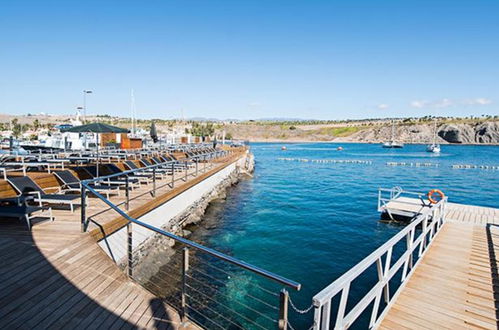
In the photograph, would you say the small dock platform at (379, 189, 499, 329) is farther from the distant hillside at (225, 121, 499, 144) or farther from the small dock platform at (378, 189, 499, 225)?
the distant hillside at (225, 121, 499, 144)

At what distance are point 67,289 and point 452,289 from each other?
622 centimetres

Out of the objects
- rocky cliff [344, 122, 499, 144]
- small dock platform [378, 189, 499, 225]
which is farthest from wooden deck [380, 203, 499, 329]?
rocky cliff [344, 122, 499, 144]

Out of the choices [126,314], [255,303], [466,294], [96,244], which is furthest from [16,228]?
[466,294]

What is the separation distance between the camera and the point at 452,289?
5.08 metres

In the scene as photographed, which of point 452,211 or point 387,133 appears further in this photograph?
point 387,133

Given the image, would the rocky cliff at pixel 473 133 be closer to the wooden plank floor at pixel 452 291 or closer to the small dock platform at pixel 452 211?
the small dock platform at pixel 452 211

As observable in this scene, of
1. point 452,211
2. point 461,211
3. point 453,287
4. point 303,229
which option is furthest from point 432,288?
point 461,211

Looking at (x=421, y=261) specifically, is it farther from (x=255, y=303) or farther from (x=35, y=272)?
(x=35, y=272)

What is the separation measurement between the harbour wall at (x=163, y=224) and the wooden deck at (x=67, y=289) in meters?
0.88

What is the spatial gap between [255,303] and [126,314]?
433cm

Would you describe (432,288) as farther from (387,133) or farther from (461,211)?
(387,133)

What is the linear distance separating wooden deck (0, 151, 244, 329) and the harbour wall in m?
0.88

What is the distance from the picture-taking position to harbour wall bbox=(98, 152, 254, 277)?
252 inches

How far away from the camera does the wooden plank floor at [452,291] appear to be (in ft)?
13.6
